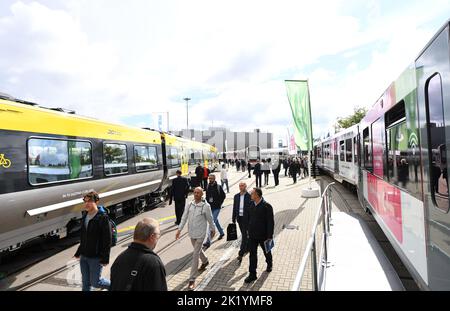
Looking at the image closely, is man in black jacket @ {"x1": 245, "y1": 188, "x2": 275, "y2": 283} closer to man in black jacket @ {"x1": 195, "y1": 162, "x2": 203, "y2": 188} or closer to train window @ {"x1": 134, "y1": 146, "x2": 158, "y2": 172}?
train window @ {"x1": 134, "y1": 146, "x2": 158, "y2": 172}

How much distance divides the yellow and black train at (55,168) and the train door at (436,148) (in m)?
6.43

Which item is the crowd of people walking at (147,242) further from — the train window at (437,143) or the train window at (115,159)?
the train window at (115,159)

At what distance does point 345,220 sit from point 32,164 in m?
7.93

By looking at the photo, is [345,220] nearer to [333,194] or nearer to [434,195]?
[434,195]

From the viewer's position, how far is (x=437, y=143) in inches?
110

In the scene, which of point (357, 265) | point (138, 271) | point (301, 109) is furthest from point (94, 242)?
point (301, 109)

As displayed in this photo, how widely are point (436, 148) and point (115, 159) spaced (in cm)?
827

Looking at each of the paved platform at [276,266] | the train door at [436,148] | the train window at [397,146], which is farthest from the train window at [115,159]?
the train door at [436,148]

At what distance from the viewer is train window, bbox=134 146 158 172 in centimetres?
1039

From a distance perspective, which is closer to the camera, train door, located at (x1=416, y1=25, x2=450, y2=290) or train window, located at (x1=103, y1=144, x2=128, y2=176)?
train door, located at (x1=416, y1=25, x2=450, y2=290)

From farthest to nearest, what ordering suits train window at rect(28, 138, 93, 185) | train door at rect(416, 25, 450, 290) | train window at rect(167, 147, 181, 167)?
train window at rect(167, 147, 181, 167), train window at rect(28, 138, 93, 185), train door at rect(416, 25, 450, 290)

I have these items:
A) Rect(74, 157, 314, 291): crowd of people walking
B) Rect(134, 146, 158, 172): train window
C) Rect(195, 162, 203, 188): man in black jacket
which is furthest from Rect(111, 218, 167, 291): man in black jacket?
Rect(195, 162, 203, 188): man in black jacket

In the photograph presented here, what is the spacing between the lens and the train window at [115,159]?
27.4ft
